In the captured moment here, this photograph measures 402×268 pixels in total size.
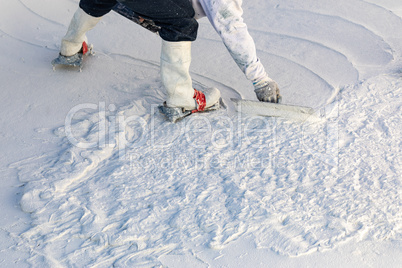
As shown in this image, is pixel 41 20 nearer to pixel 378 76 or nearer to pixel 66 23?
pixel 66 23

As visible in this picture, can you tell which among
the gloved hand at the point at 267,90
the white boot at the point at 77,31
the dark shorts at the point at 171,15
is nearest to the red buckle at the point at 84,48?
the white boot at the point at 77,31

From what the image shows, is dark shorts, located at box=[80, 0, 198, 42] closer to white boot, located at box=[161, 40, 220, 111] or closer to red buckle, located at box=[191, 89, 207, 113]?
white boot, located at box=[161, 40, 220, 111]

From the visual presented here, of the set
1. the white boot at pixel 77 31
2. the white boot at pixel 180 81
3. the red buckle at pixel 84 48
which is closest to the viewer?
the white boot at pixel 180 81

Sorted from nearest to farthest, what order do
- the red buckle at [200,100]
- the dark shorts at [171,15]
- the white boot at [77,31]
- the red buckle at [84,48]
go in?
the dark shorts at [171,15]
the red buckle at [200,100]
the white boot at [77,31]
the red buckle at [84,48]

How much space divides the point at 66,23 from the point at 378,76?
2046 millimetres

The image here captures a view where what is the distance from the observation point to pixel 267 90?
7.24 ft

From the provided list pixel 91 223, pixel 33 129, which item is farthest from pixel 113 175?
pixel 33 129

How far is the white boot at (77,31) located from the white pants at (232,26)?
2.16 ft

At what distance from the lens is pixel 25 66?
273 centimetres

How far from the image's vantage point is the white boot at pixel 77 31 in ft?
8.09

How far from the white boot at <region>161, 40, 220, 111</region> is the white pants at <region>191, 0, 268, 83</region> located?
17cm

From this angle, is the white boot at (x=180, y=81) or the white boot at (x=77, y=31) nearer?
the white boot at (x=180, y=81)

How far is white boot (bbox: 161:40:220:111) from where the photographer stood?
2.14 meters

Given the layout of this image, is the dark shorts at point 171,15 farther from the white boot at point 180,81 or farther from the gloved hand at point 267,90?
the gloved hand at point 267,90
